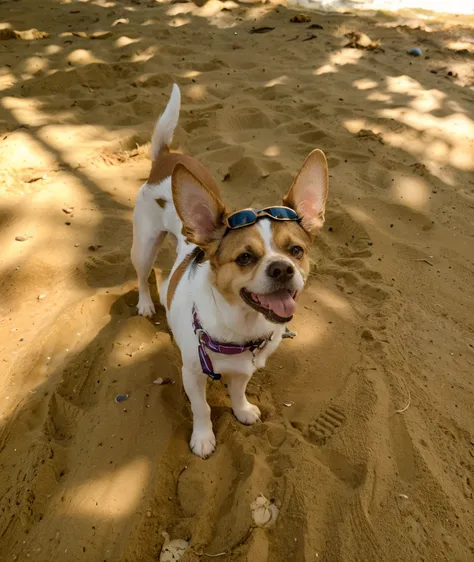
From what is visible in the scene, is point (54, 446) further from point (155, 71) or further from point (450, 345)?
point (155, 71)

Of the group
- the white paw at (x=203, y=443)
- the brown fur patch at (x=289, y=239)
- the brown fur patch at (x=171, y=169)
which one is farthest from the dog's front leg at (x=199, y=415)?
the brown fur patch at (x=171, y=169)

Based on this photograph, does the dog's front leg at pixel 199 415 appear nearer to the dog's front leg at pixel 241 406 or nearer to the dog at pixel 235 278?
the dog at pixel 235 278

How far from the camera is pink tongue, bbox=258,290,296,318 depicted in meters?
1.93

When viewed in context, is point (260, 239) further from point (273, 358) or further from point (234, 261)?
point (273, 358)

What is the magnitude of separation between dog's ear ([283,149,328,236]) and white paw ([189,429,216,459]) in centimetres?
125

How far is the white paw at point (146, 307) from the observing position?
3236mm

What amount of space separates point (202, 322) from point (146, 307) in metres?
1.21

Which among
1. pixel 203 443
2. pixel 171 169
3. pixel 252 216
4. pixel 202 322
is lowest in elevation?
pixel 203 443

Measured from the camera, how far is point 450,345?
3068mm

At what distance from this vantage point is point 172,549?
2004mm

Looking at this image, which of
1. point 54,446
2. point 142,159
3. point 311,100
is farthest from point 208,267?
point 311,100

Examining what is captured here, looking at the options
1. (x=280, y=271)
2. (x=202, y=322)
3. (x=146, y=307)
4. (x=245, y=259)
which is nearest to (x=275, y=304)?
(x=280, y=271)

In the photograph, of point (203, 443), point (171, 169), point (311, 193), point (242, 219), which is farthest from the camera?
point (171, 169)

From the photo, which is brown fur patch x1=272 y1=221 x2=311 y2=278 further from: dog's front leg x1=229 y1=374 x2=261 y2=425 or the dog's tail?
the dog's tail
